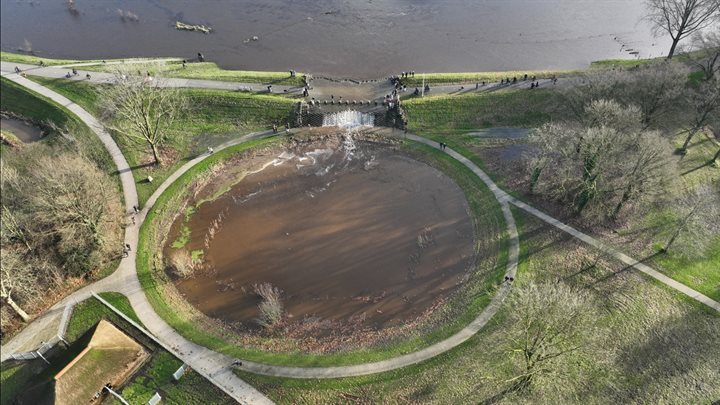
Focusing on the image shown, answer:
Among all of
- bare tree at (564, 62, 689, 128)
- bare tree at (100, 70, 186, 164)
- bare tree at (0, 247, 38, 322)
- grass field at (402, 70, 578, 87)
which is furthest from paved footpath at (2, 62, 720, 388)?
grass field at (402, 70, 578, 87)

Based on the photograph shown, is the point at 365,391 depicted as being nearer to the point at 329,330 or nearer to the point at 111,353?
the point at 329,330

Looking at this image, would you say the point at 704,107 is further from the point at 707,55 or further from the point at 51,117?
the point at 51,117

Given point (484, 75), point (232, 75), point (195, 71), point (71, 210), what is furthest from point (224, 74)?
point (484, 75)

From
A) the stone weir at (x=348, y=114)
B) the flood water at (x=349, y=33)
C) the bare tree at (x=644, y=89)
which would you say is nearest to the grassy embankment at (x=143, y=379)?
the stone weir at (x=348, y=114)

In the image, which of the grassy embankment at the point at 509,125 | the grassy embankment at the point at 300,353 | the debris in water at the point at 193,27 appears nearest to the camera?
the grassy embankment at the point at 300,353

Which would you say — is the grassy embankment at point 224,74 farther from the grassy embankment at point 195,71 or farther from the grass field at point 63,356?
the grass field at point 63,356
